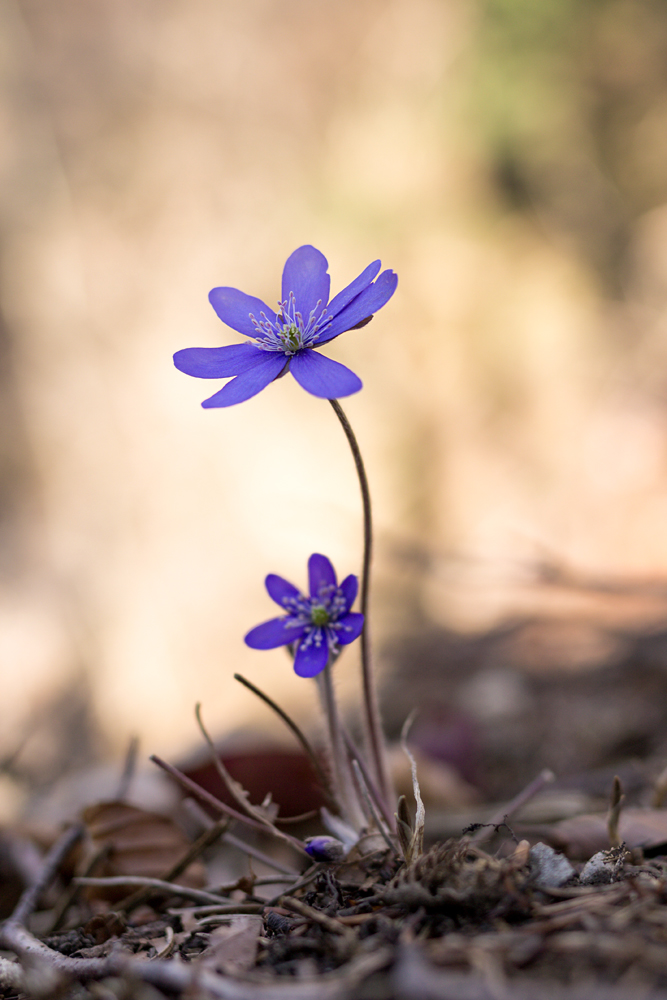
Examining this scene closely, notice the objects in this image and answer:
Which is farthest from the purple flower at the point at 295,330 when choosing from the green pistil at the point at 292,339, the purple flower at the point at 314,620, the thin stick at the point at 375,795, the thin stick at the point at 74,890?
the thin stick at the point at 74,890

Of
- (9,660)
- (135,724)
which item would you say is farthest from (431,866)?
(9,660)

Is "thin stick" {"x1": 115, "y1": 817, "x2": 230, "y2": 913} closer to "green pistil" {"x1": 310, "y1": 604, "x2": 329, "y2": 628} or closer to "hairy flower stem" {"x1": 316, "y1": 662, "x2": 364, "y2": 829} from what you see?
"hairy flower stem" {"x1": 316, "y1": 662, "x2": 364, "y2": 829}

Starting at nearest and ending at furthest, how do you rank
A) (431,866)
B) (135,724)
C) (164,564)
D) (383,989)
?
(383,989) → (431,866) → (135,724) → (164,564)

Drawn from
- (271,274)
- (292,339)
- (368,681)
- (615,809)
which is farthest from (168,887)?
(271,274)

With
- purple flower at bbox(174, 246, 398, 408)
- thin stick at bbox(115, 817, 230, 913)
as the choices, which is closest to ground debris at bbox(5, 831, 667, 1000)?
thin stick at bbox(115, 817, 230, 913)

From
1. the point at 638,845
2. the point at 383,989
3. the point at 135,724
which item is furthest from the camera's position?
the point at 135,724

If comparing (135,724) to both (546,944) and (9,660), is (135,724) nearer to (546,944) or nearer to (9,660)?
(9,660)
